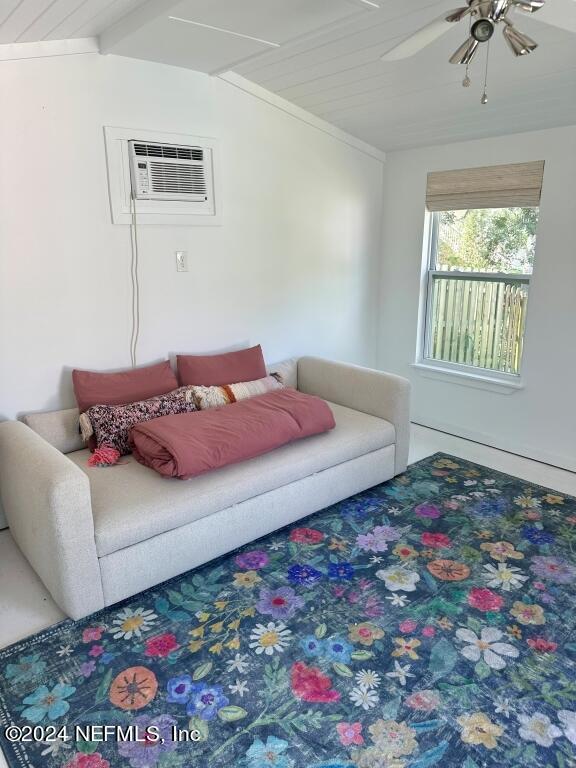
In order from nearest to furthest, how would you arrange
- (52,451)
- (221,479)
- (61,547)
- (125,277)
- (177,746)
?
(177,746) → (61,547) → (52,451) → (221,479) → (125,277)

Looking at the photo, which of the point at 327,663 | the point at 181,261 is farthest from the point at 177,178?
the point at 327,663

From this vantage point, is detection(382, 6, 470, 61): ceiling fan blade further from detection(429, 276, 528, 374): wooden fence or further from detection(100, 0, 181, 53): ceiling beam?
detection(429, 276, 528, 374): wooden fence

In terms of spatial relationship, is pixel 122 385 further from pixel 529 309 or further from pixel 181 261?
pixel 529 309

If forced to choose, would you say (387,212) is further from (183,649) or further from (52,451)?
(183,649)

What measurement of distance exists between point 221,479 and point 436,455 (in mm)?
1740

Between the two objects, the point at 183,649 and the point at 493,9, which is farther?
the point at 183,649

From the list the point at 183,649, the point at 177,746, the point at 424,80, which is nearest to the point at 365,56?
the point at 424,80

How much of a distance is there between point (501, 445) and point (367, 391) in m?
1.16

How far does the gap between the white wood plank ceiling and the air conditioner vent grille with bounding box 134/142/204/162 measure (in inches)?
16.2

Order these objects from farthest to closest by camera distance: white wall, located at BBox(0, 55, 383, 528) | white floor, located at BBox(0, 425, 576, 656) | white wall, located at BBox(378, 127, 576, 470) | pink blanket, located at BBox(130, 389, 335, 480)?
1. white wall, located at BBox(378, 127, 576, 470)
2. white wall, located at BBox(0, 55, 383, 528)
3. pink blanket, located at BBox(130, 389, 335, 480)
4. white floor, located at BBox(0, 425, 576, 656)

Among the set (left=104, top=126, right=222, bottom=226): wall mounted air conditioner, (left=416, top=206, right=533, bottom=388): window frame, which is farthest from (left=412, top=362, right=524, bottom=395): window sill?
(left=104, top=126, right=222, bottom=226): wall mounted air conditioner

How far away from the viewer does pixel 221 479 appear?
2.46 meters

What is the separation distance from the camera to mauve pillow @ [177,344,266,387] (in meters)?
3.13

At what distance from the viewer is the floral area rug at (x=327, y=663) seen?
5.28 feet
